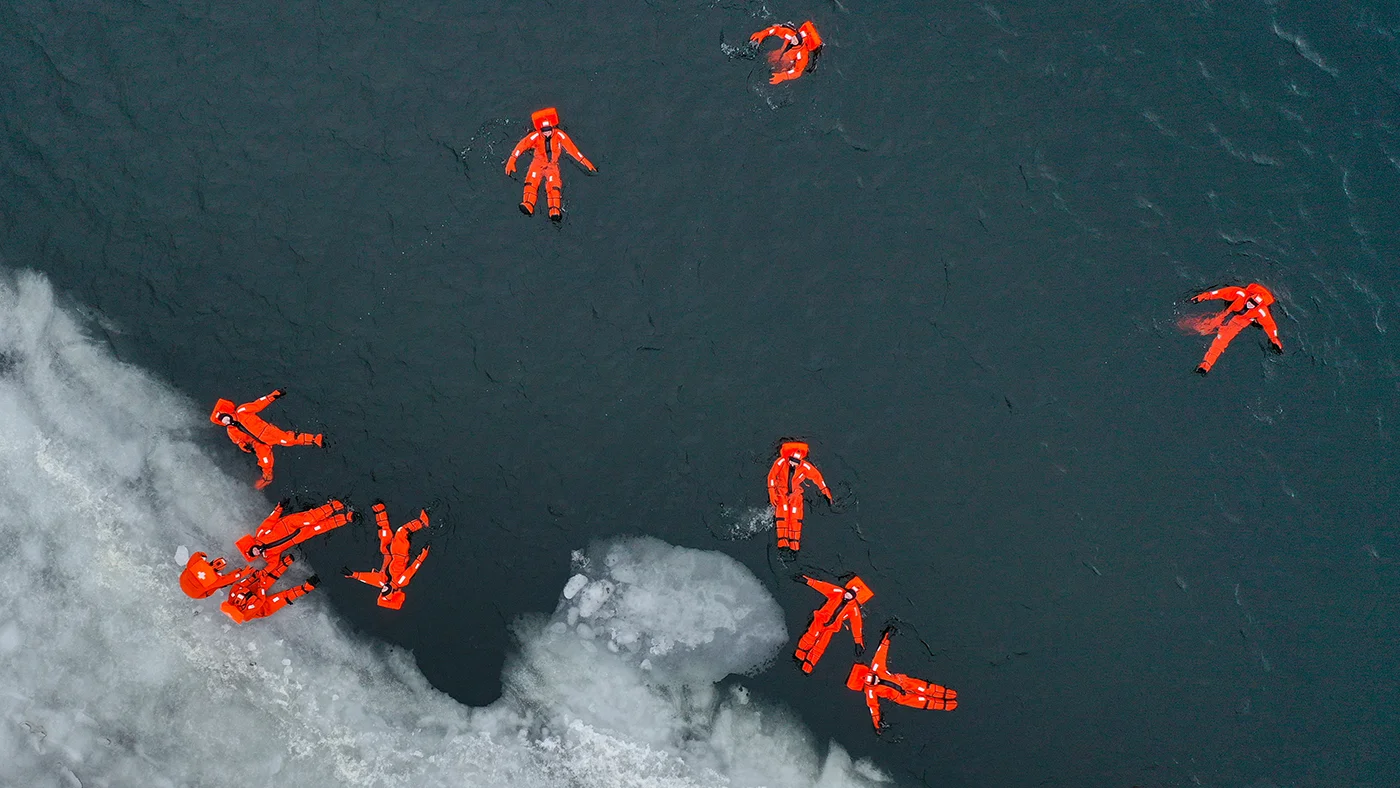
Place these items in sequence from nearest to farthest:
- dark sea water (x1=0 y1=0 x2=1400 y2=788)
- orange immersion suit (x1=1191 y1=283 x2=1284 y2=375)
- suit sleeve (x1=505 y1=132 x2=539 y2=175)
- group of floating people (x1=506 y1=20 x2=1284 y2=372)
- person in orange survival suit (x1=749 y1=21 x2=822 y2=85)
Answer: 1. orange immersion suit (x1=1191 y1=283 x2=1284 y2=375)
2. group of floating people (x1=506 y1=20 x2=1284 y2=372)
3. dark sea water (x1=0 y1=0 x2=1400 y2=788)
4. suit sleeve (x1=505 y1=132 x2=539 y2=175)
5. person in orange survival suit (x1=749 y1=21 x2=822 y2=85)

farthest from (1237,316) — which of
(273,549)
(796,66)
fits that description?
(273,549)

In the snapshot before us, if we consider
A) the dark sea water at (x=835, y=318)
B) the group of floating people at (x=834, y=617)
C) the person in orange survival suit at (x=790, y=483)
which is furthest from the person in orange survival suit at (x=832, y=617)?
the person in orange survival suit at (x=790, y=483)

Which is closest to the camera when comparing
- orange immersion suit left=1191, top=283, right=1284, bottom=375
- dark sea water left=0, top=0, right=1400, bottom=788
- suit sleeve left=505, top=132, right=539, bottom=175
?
orange immersion suit left=1191, top=283, right=1284, bottom=375

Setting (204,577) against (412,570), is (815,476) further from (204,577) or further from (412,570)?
(204,577)

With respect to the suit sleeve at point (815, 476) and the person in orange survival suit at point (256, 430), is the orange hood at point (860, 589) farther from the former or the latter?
the person in orange survival suit at point (256, 430)

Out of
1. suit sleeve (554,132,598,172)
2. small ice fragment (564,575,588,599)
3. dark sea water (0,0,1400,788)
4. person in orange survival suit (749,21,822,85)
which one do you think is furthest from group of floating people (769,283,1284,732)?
person in orange survival suit (749,21,822,85)

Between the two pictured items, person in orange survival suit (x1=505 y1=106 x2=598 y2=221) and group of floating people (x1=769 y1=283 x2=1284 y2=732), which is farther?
person in orange survival suit (x1=505 y1=106 x2=598 y2=221)

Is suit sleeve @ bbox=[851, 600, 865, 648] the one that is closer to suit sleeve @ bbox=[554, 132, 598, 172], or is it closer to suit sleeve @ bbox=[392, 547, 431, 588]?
suit sleeve @ bbox=[392, 547, 431, 588]
